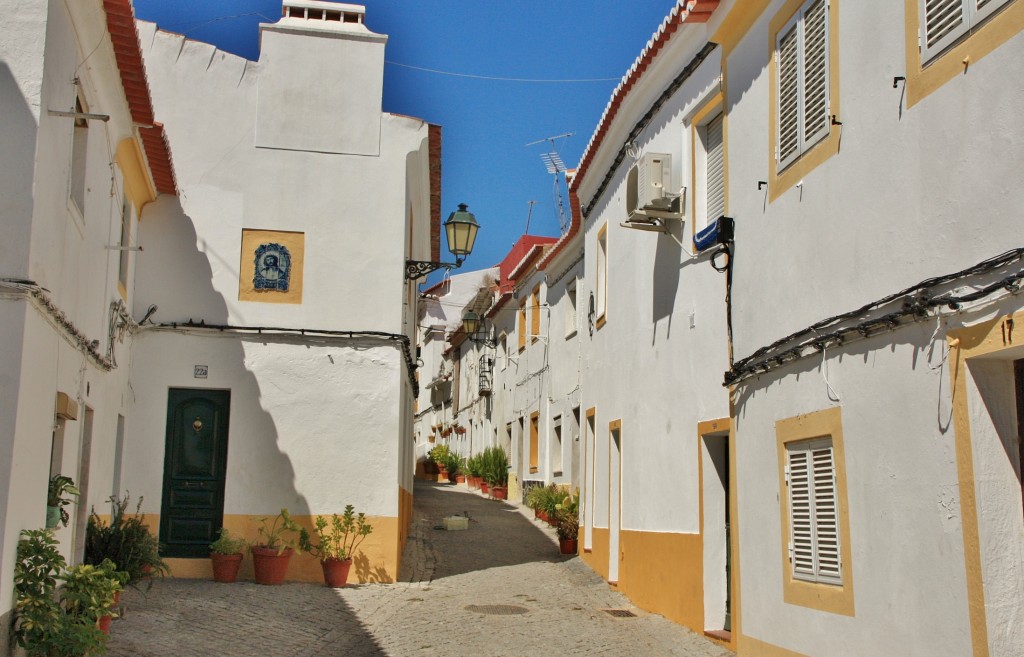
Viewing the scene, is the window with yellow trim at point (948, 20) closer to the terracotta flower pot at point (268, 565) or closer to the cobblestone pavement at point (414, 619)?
the cobblestone pavement at point (414, 619)

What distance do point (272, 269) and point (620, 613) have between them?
6.29 meters

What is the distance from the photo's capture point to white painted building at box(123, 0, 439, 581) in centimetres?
1316

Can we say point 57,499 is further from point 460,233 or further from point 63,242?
point 460,233

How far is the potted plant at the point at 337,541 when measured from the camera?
→ 12.9 m

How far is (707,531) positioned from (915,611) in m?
4.16

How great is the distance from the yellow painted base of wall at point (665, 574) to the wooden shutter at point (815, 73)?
4.41 metres

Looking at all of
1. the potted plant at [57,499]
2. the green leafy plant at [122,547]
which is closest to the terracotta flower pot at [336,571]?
the green leafy plant at [122,547]

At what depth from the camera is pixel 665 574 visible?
11008 mm

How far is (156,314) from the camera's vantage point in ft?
43.6

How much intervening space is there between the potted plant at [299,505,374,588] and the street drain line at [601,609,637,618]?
3.30 m

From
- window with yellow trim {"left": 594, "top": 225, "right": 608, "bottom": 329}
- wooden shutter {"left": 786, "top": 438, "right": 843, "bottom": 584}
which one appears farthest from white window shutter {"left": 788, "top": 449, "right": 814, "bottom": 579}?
window with yellow trim {"left": 594, "top": 225, "right": 608, "bottom": 329}

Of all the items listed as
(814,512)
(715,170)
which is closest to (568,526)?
(715,170)

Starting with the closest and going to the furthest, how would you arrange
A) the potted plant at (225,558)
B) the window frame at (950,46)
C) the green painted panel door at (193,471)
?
1. the window frame at (950,46)
2. the potted plant at (225,558)
3. the green painted panel door at (193,471)

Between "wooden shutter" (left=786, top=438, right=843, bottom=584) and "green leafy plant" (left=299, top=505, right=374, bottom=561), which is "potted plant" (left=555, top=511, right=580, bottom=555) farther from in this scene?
"wooden shutter" (left=786, top=438, right=843, bottom=584)
